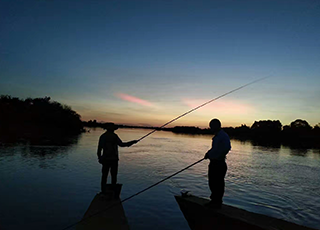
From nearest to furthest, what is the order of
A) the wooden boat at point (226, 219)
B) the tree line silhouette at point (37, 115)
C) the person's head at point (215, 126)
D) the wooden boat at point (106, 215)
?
the wooden boat at point (226, 219)
the wooden boat at point (106, 215)
the person's head at point (215, 126)
the tree line silhouette at point (37, 115)

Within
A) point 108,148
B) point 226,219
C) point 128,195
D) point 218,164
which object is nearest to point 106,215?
point 108,148

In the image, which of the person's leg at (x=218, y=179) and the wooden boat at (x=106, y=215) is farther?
the person's leg at (x=218, y=179)

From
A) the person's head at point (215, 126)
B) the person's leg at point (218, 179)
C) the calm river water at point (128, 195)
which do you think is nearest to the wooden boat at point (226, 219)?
the person's leg at point (218, 179)

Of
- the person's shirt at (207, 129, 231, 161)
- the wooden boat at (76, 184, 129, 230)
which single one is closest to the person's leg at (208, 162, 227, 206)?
the person's shirt at (207, 129, 231, 161)

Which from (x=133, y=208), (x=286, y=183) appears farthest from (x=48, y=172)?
(x=286, y=183)

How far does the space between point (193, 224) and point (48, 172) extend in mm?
11664

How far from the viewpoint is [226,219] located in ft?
16.0

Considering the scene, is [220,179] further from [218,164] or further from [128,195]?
[128,195]

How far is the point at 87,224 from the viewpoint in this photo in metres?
5.32

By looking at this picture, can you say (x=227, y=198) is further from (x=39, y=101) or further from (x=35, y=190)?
(x=39, y=101)

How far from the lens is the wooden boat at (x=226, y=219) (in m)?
4.56

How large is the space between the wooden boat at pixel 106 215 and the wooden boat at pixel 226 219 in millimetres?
1872

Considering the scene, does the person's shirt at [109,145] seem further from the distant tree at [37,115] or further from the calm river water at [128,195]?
the distant tree at [37,115]

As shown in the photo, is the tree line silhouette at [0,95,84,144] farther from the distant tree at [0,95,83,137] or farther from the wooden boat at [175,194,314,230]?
the wooden boat at [175,194,314,230]
